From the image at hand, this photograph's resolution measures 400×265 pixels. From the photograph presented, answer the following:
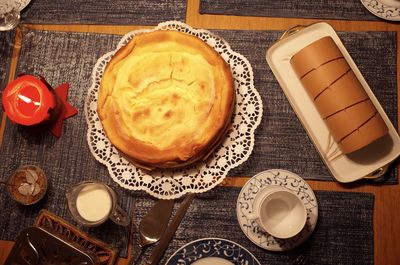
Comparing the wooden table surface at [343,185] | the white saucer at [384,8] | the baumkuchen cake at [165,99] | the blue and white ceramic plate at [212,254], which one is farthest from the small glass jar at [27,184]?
the white saucer at [384,8]

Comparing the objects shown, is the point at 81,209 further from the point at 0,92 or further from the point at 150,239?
the point at 0,92

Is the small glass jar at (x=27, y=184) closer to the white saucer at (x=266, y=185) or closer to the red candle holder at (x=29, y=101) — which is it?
the red candle holder at (x=29, y=101)

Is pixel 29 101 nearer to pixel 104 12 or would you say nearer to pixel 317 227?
pixel 104 12

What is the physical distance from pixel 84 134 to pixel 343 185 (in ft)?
2.25

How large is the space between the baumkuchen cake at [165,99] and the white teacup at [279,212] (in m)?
0.18

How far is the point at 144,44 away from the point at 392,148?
2.20 ft

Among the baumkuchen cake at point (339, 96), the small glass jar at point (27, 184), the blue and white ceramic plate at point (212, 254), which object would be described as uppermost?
the baumkuchen cake at point (339, 96)

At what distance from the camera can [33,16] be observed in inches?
50.1

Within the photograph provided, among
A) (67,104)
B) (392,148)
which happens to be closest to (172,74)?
(67,104)

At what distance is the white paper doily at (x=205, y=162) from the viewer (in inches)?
42.8

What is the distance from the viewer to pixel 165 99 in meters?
1.07

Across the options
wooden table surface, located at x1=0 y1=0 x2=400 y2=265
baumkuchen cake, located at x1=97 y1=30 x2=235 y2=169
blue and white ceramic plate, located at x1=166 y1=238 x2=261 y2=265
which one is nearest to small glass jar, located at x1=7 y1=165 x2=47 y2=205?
wooden table surface, located at x1=0 y1=0 x2=400 y2=265

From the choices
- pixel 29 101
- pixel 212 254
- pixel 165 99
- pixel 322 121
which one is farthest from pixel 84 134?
pixel 322 121

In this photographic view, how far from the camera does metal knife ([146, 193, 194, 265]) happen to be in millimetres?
1098
